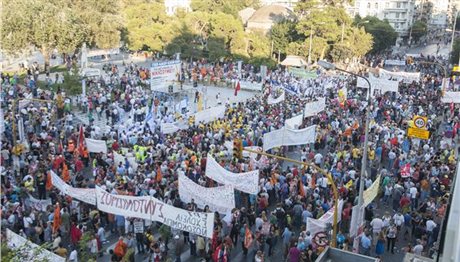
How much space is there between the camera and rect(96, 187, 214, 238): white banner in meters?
12.8

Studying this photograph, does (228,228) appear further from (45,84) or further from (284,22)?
(284,22)

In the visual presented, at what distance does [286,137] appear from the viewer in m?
20.8

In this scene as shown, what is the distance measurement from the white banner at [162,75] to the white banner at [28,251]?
735 inches

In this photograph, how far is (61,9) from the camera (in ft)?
149

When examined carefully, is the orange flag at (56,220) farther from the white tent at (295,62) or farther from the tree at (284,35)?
the tree at (284,35)

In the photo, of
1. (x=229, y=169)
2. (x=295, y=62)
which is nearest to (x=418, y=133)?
(x=229, y=169)

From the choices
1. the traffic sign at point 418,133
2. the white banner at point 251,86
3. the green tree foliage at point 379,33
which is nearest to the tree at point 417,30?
the green tree foliage at point 379,33

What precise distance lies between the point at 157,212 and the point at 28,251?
442 centimetres

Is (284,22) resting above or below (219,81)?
above

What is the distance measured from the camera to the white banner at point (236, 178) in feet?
51.3

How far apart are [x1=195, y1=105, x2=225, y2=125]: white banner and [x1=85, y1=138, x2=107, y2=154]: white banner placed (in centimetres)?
565

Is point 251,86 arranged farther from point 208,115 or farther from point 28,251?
point 28,251

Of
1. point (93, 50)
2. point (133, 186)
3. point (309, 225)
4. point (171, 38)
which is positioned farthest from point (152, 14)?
point (309, 225)

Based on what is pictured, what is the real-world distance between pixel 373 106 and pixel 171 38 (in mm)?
→ 29552
